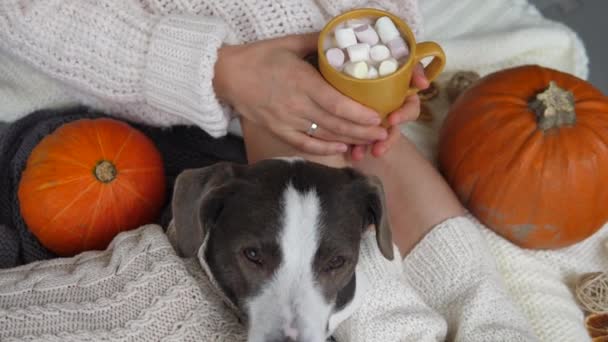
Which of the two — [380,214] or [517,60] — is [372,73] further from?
[517,60]

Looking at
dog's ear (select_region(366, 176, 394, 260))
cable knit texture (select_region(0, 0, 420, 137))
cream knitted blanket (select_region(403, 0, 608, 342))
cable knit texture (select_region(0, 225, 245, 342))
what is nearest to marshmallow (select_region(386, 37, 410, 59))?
dog's ear (select_region(366, 176, 394, 260))

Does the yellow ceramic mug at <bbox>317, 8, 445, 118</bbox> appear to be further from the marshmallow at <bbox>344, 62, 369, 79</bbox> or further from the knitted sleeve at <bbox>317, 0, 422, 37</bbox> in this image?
the knitted sleeve at <bbox>317, 0, 422, 37</bbox>

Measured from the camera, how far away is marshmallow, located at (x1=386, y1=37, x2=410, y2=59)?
4.48 feet

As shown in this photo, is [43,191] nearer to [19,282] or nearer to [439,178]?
[19,282]

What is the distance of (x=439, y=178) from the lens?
1841 mm

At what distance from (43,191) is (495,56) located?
1.58 meters

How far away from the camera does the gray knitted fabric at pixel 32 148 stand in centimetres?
176

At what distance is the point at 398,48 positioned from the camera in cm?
136

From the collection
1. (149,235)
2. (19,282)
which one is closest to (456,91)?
(149,235)

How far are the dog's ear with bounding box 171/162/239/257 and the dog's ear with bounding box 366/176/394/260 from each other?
31cm

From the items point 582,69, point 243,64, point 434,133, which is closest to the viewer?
point 243,64

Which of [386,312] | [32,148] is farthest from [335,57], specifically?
[32,148]

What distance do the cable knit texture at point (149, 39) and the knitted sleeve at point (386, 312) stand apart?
21.7 inches

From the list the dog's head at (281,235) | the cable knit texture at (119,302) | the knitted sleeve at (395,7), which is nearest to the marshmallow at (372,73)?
the dog's head at (281,235)
